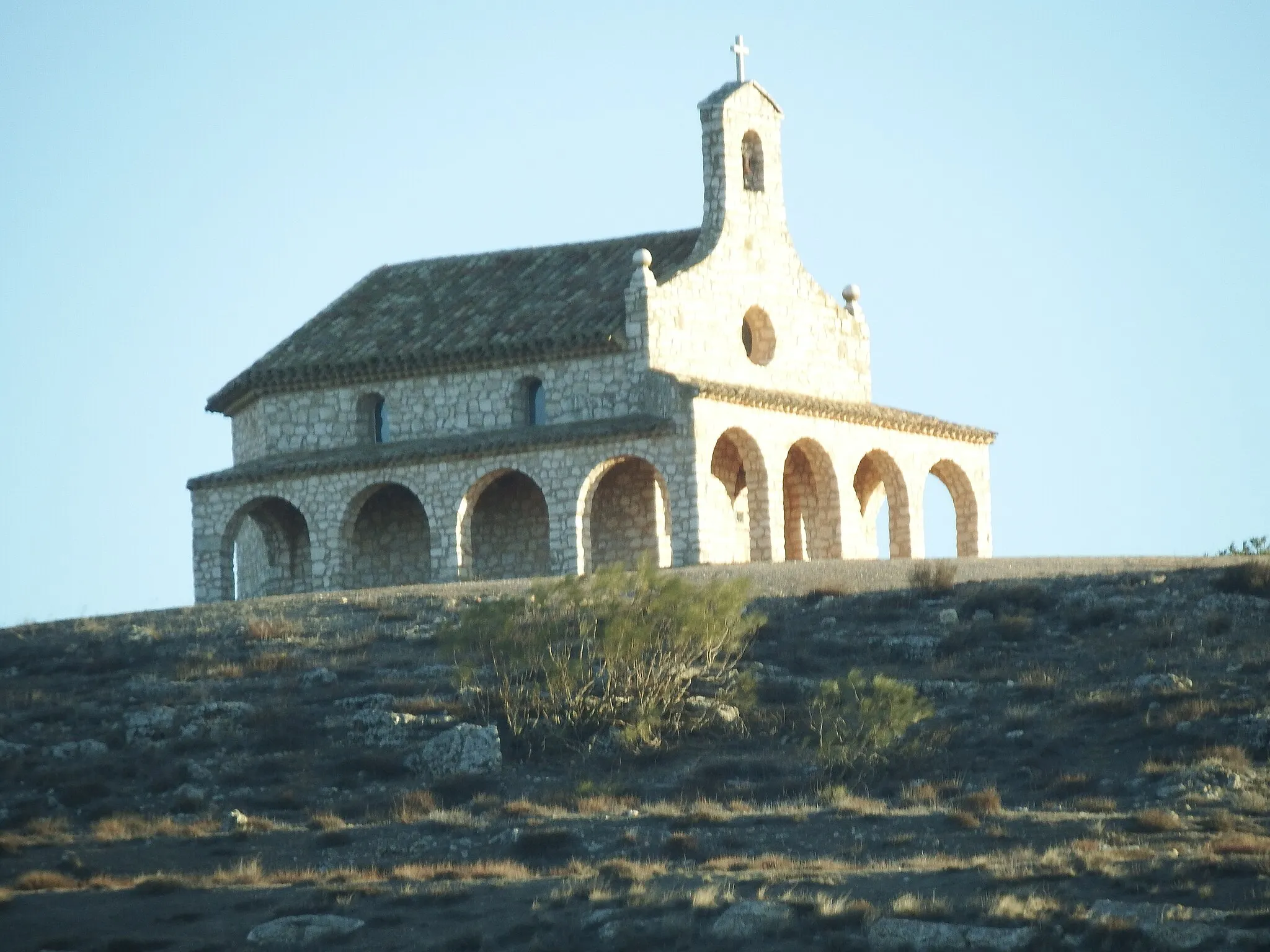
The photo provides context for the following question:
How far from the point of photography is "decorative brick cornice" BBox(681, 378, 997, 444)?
48.2 meters

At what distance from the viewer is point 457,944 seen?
1006 inches

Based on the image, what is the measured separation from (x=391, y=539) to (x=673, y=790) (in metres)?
19.3

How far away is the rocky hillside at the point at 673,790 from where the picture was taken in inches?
1022

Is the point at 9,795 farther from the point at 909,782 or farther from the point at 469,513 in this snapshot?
the point at 469,513

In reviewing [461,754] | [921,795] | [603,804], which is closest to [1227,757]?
[921,795]

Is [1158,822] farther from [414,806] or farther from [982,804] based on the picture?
[414,806]

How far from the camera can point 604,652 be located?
37.7 meters

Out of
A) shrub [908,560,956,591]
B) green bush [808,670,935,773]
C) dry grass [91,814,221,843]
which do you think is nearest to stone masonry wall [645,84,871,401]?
shrub [908,560,956,591]

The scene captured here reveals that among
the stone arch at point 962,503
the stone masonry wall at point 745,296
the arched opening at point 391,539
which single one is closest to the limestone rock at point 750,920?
the stone masonry wall at point 745,296

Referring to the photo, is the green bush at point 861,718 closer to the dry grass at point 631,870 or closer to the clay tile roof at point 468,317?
the dry grass at point 631,870

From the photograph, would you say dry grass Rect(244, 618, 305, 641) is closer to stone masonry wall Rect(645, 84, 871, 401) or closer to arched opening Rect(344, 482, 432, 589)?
arched opening Rect(344, 482, 432, 589)

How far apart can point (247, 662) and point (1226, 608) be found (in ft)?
50.7

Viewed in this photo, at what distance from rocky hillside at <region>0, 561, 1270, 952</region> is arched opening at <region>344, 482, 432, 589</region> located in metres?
5.32

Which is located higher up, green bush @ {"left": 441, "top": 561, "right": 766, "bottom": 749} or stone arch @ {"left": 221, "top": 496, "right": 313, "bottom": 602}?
stone arch @ {"left": 221, "top": 496, "right": 313, "bottom": 602}
